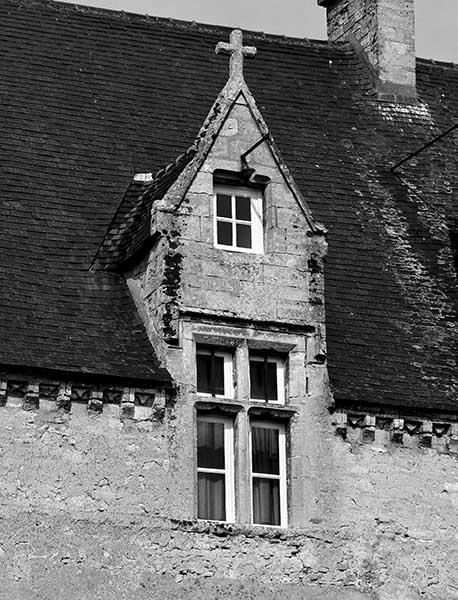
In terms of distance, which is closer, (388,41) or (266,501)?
(266,501)

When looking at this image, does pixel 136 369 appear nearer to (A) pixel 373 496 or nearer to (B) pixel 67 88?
(A) pixel 373 496

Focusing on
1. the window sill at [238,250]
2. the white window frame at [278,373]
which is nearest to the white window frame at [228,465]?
the white window frame at [278,373]

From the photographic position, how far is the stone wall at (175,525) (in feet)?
75.6

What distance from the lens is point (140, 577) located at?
23.3m

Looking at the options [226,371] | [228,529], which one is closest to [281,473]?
[228,529]

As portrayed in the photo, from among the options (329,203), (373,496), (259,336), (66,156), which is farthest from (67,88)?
(373,496)

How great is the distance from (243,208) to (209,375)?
89.4 inches

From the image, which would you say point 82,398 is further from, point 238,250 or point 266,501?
point 238,250

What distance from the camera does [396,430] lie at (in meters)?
25.1

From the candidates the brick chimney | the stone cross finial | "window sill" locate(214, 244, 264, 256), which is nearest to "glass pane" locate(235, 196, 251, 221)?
"window sill" locate(214, 244, 264, 256)

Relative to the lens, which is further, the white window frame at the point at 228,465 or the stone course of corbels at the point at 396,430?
the stone course of corbels at the point at 396,430

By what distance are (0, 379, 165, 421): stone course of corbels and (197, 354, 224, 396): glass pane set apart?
2.21 feet

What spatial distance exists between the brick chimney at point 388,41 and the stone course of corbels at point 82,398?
361 inches

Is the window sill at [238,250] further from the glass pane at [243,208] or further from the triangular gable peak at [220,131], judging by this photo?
the triangular gable peak at [220,131]
